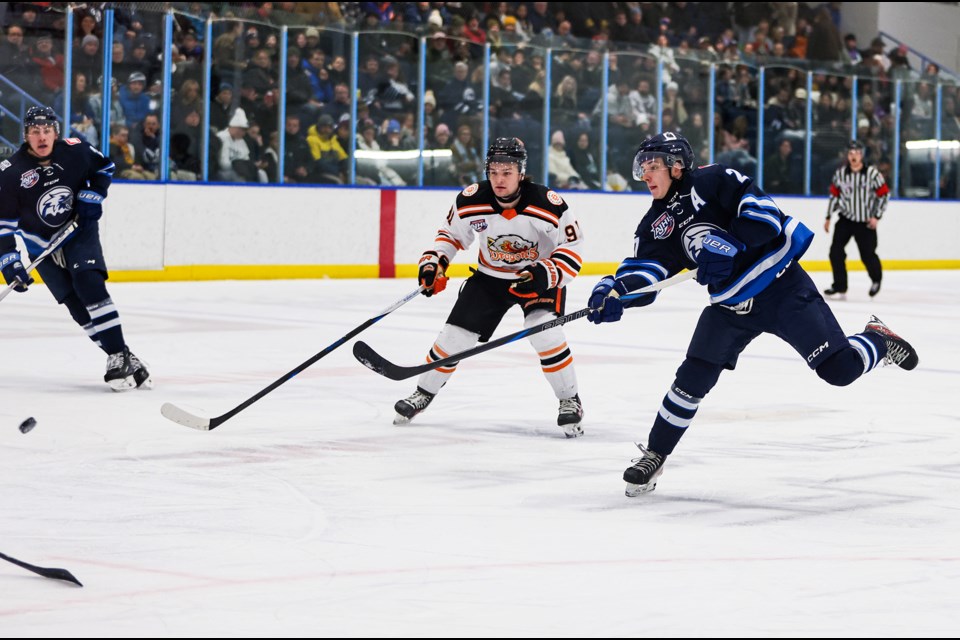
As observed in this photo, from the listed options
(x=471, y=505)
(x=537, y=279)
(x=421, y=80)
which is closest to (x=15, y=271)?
(x=537, y=279)

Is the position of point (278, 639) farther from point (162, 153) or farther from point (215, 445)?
point (162, 153)

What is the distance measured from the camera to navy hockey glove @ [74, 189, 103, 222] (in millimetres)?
5953

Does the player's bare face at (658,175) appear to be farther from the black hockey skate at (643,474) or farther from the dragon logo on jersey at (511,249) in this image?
the dragon logo on jersey at (511,249)

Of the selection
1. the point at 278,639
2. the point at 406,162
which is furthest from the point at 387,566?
the point at 406,162

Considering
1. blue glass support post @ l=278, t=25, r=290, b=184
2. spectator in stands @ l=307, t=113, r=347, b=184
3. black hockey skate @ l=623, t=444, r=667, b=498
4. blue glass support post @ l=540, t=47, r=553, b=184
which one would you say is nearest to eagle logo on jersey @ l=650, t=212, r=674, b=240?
black hockey skate @ l=623, t=444, r=667, b=498

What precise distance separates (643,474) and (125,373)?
8.85ft

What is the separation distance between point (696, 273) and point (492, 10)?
12069mm

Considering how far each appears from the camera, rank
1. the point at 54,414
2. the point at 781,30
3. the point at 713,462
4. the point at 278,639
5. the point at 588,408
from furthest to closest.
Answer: the point at 781,30 < the point at 588,408 < the point at 54,414 < the point at 713,462 < the point at 278,639

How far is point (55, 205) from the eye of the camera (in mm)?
5980

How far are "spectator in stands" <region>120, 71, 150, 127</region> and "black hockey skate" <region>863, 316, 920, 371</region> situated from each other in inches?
312

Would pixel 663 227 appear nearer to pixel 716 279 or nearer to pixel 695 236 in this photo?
pixel 695 236

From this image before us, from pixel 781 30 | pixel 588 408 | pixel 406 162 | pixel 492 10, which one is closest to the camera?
pixel 588 408

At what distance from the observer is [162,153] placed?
1153 centimetres

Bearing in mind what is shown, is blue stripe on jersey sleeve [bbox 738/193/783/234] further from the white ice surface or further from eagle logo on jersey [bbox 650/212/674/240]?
the white ice surface
